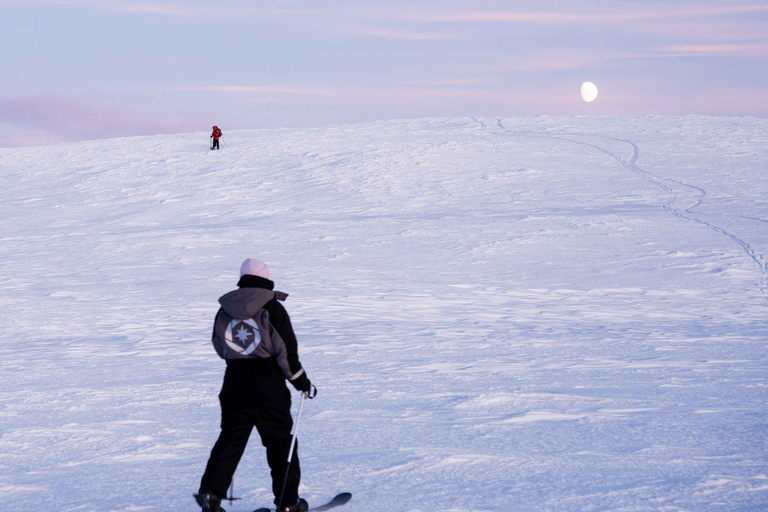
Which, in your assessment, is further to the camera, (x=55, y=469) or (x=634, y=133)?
(x=634, y=133)

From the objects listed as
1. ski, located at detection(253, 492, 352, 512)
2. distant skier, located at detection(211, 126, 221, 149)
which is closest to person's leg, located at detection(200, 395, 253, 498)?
ski, located at detection(253, 492, 352, 512)

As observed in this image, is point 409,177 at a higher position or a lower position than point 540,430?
higher

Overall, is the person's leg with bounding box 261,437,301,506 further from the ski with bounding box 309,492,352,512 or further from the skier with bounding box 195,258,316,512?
the ski with bounding box 309,492,352,512

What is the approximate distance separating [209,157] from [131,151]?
4426mm

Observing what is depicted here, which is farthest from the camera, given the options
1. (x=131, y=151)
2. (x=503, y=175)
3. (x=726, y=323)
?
(x=131, y=151)

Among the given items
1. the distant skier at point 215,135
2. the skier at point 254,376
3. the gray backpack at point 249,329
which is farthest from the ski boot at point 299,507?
the distant skier at point 215,135

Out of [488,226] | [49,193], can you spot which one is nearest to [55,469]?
[488,226]

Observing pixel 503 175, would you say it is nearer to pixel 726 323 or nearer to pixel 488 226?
pixel 488 226

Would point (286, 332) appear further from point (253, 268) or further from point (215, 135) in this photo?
point (215, 135)

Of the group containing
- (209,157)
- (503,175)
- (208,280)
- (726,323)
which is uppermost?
(209,157)

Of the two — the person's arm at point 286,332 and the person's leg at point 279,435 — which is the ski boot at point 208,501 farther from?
the person's arm at point 286,332

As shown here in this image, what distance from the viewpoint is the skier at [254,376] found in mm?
3605

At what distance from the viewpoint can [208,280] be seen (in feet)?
42.9

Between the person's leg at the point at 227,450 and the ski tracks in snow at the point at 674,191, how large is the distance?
956 cm
